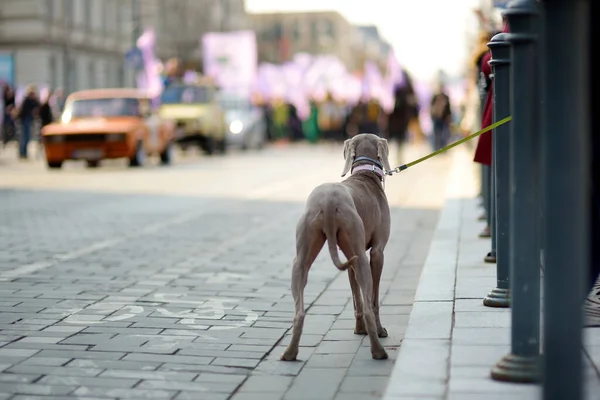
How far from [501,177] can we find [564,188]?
2.90 metres

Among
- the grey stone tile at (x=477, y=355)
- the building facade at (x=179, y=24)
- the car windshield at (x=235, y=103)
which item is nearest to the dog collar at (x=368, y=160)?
the grey stone tile at (x=477, y=355)

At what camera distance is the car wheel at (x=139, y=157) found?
2602 cm

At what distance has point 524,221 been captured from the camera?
4.46 meters

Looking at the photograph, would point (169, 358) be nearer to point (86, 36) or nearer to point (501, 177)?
point (501, 177)

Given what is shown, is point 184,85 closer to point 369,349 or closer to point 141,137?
point 141,137

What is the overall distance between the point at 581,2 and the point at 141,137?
23.1 metres

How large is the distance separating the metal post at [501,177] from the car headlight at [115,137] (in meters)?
19.2

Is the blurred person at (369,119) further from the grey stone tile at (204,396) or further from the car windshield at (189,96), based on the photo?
the grey stone tile at (204,396)

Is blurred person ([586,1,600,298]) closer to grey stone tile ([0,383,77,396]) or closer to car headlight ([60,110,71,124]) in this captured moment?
grey stone tile ([0,383,77,396])

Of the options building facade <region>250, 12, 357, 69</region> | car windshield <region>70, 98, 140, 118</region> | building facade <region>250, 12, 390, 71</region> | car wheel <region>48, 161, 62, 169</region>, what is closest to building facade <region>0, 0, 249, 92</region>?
car windshield <region>70, 98, 140, 118</region>

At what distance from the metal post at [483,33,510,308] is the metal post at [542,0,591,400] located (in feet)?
9.23

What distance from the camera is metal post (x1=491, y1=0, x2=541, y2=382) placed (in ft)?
14.5

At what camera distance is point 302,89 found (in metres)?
62.0

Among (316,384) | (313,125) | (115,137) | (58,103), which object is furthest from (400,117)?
(316,384)
